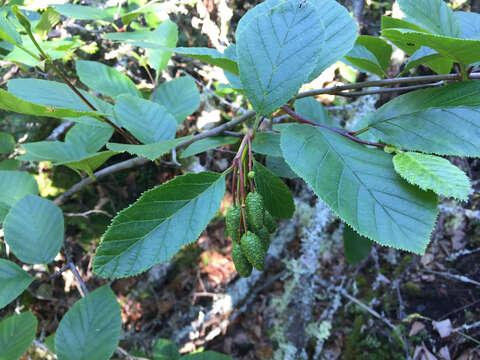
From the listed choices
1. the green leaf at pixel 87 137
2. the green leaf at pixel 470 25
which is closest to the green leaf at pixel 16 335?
the green leaf at pixel 87 137

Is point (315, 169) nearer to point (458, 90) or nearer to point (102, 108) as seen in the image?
point (458, 90)

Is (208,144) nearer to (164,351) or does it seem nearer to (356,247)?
(356,247)

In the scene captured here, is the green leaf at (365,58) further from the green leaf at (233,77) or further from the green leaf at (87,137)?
the green leaf at (87,137)

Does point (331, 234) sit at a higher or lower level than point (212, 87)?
lower

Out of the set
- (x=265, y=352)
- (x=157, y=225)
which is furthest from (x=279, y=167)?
(x=265, y=352)

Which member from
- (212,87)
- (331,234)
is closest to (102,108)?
(212,87)

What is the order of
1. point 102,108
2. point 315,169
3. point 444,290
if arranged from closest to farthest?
point 315,169 → point 102,108 → point 444,290

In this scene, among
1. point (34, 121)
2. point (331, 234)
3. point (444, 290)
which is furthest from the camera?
point (331, 234)
